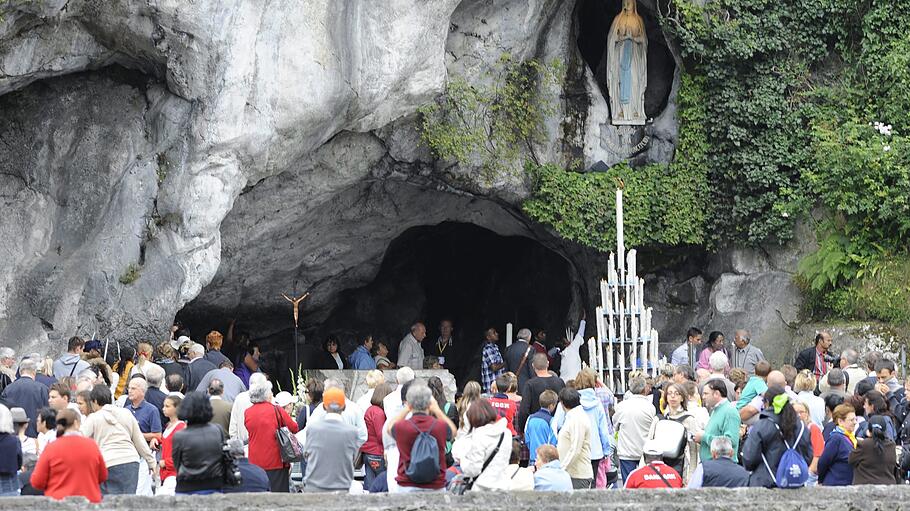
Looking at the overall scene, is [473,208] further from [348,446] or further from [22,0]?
[348,446]

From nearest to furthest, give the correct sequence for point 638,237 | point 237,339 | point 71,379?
1. point 71,379
2. point 638,237
3. point 237,339

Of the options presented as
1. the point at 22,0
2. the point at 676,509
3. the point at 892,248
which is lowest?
the point at 676,509

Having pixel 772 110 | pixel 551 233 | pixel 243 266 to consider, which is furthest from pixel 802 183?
pixel 243 266

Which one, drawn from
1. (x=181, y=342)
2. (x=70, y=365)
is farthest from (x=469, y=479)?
(x=181, y=342)

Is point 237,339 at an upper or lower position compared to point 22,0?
lower

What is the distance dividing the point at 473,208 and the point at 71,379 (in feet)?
30.7

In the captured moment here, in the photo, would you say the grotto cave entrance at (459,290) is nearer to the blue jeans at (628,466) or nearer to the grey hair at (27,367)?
the blue jeans at (628,466)

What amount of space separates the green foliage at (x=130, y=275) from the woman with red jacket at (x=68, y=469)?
7247 millimetres

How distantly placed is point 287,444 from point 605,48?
11159 millimetres

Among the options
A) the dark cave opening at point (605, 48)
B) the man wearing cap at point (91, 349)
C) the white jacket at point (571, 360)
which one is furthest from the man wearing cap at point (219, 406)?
the dark cave opening at point (605, 48)

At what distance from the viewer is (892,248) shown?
64.3 ft

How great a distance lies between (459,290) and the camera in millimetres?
26266

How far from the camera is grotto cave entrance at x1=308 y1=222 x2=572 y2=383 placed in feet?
81.8

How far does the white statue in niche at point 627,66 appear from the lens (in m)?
21.2
